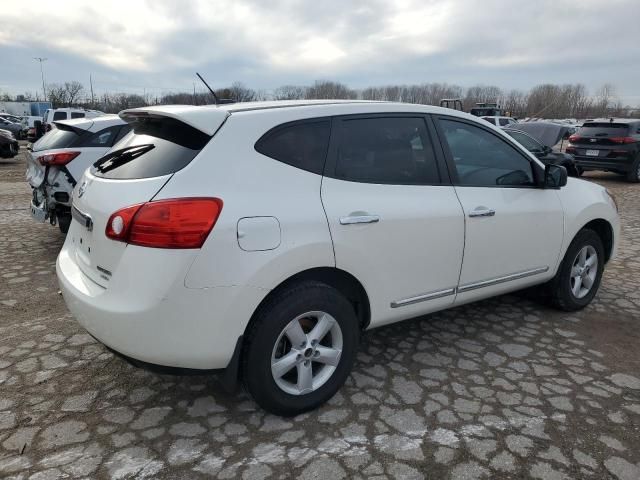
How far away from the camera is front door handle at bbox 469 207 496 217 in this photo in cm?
332

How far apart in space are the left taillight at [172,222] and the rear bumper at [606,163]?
13429mm

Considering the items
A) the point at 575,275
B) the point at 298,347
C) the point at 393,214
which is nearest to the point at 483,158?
the point at 393,214

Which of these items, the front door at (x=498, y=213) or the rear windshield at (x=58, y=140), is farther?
the rear windshield at (x=58, y=140)

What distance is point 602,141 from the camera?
1302 centimetres

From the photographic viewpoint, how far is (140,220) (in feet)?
7.52

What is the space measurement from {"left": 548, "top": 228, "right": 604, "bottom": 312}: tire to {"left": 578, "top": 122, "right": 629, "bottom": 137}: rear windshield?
1033 centimetres

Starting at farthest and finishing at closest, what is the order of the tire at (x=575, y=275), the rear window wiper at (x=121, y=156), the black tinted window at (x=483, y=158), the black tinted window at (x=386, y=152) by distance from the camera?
the tire at (x=575, y=275) < the black tinted window at (x=483, y=158) < the black tinted window at (x=386, y=152) < the rear window wiper at (x=121, y=156)

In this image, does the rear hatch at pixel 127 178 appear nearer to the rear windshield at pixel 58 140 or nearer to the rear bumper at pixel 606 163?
the rear windshield at pixel 58 140

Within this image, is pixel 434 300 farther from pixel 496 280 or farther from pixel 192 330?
pixel 192 330

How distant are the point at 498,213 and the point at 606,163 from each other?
37.9 ft

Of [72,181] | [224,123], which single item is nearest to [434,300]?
[224,123]

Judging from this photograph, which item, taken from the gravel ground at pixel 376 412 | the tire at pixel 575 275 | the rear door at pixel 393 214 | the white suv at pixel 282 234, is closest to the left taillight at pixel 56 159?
the gravel ground at pixel 376 412

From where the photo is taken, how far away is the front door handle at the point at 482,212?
3.32 meters

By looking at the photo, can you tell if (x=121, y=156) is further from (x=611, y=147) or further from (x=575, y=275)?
(x=611, y=147)
